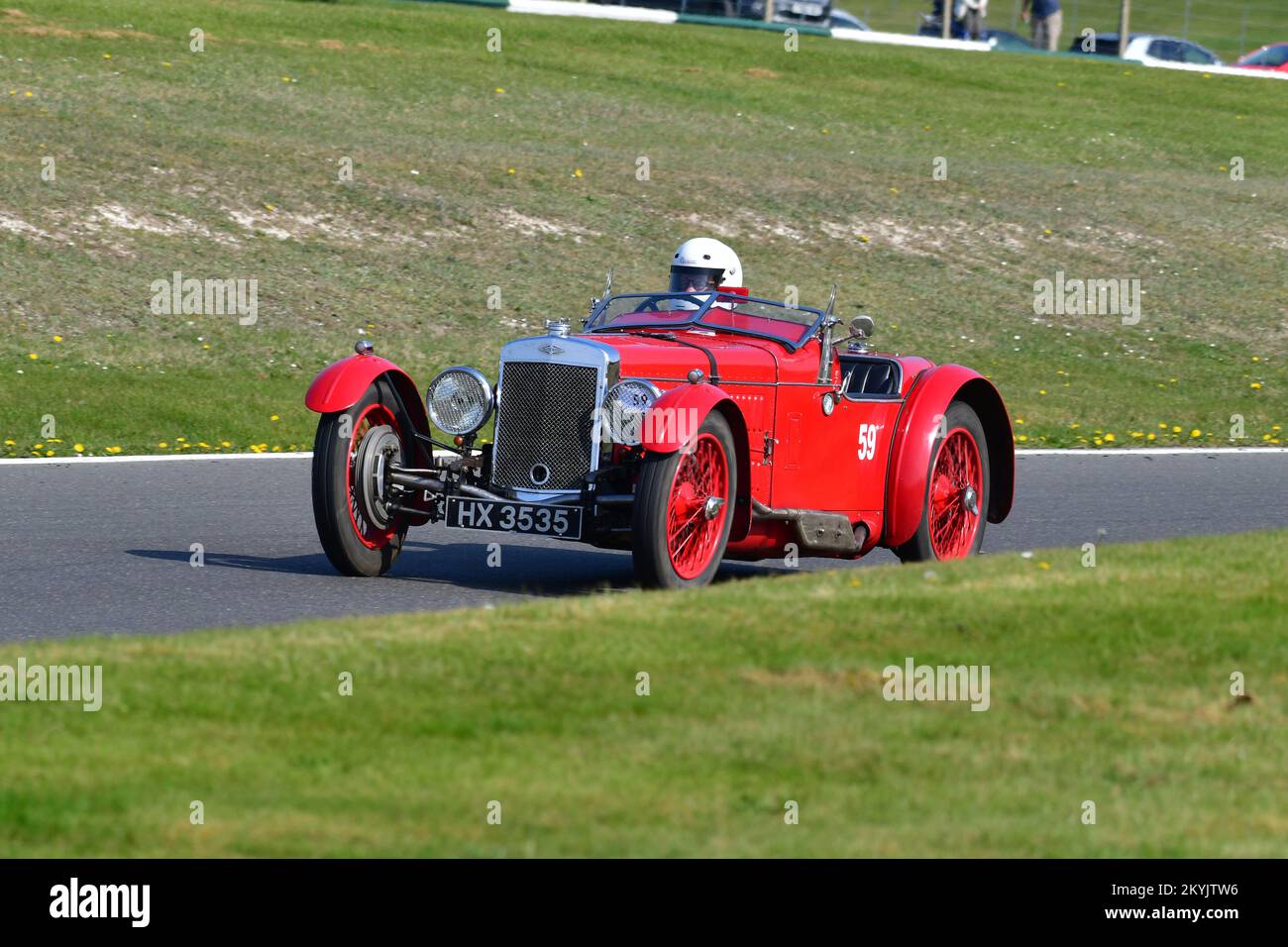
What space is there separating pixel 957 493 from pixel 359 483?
3.31 metres

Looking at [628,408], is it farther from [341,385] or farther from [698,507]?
[341,385]

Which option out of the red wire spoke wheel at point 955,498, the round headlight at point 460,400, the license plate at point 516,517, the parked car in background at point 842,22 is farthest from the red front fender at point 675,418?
the parked car in background at point 842,22

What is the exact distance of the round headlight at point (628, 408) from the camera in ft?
29.3

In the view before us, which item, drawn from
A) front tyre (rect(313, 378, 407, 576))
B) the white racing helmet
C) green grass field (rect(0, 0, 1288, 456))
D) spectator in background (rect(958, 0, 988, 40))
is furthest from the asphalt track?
spectator in background (rect(958, 0, 988, 40))

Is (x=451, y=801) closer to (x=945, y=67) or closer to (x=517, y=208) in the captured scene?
(x=517, y=208)

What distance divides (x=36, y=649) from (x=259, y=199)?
49.4ft

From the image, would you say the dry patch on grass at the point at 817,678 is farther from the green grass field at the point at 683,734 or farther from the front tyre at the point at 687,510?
the front tyre at the point at 687,510

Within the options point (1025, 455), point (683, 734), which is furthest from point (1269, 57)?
point (683, 734)

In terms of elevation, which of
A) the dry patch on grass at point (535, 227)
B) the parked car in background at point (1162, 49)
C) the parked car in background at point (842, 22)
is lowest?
the dry patch on grass at point (535, 227)

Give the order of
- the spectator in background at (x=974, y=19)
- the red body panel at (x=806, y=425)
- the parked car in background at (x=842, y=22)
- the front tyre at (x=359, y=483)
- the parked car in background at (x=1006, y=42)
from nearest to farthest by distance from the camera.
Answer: the front tyre at (x=359, y=483)
the red body panel at (x=806, y=425)
the parked car in background at (x=1006, y=42)
the spectator in background at (x=974, y=19)
the parked car in background at (x=842, y=22)

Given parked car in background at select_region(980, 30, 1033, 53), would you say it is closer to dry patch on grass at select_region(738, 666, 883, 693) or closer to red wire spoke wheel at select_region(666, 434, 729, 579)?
red wire spoke wheel at select_region(666, 434, 729, 579)

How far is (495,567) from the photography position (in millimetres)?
10469

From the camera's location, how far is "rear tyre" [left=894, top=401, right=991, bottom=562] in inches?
415
